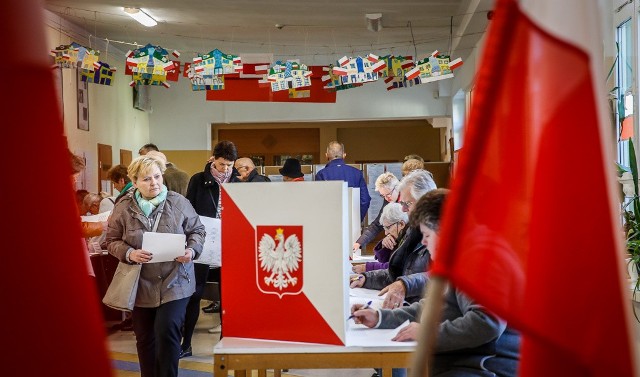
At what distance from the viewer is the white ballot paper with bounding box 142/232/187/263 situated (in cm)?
420

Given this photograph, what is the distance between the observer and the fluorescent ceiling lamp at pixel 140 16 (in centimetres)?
1020

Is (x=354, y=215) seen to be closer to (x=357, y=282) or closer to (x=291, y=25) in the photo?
(x=357, y=282)

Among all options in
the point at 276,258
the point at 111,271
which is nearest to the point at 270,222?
the point at 276,258

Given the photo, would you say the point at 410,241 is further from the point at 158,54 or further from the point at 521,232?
the point at 158,54

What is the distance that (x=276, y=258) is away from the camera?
9.59 feet

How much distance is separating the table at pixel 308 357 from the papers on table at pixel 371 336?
0.03m

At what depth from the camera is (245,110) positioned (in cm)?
1545

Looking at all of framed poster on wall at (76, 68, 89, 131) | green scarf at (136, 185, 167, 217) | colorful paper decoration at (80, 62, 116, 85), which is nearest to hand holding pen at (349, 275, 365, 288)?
green scarf at (136, 185, 167, 217)

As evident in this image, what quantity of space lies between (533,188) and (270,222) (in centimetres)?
199

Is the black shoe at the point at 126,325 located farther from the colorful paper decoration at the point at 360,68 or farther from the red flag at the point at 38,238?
the red flag at the point at 38,238

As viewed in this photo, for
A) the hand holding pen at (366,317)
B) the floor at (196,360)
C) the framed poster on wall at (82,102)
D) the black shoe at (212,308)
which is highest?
the framed poster on wall at (82,102)

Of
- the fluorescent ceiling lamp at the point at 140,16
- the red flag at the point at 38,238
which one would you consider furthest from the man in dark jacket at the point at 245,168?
the red flag at the point at 38,238

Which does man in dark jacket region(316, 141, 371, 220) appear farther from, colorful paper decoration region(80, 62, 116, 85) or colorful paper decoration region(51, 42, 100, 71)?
→ colorful paper decoration region(51, 42, 100, 71)

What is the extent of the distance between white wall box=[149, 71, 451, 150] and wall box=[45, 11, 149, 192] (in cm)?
52
